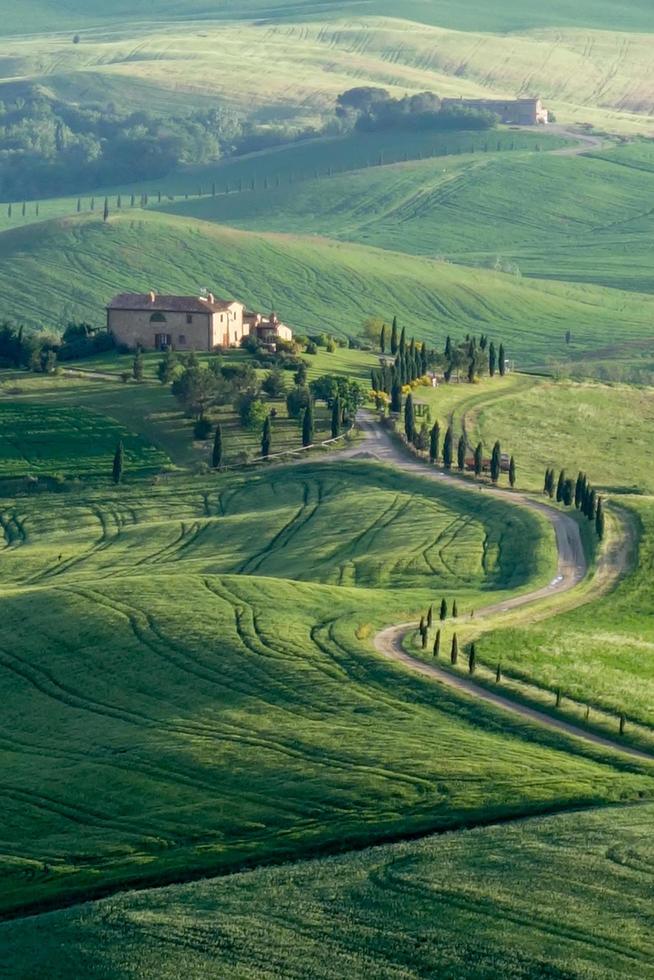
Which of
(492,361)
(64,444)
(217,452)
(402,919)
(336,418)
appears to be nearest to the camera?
(402,919)

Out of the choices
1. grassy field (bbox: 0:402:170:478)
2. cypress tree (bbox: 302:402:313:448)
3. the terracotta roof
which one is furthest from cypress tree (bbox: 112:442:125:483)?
the terracotta roof

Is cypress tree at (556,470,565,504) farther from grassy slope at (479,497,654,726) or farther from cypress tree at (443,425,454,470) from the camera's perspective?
grassy slope at (479,497,654,726)

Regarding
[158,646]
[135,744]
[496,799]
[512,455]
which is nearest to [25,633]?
[158,646]

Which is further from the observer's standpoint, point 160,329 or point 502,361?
point 502,361

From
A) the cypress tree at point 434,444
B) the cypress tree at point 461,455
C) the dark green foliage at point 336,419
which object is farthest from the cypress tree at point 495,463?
the dark green foliage at point 336,419

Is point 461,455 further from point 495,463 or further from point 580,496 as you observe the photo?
point 580,496

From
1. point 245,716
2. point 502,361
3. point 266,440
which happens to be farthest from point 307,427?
point 245,716
